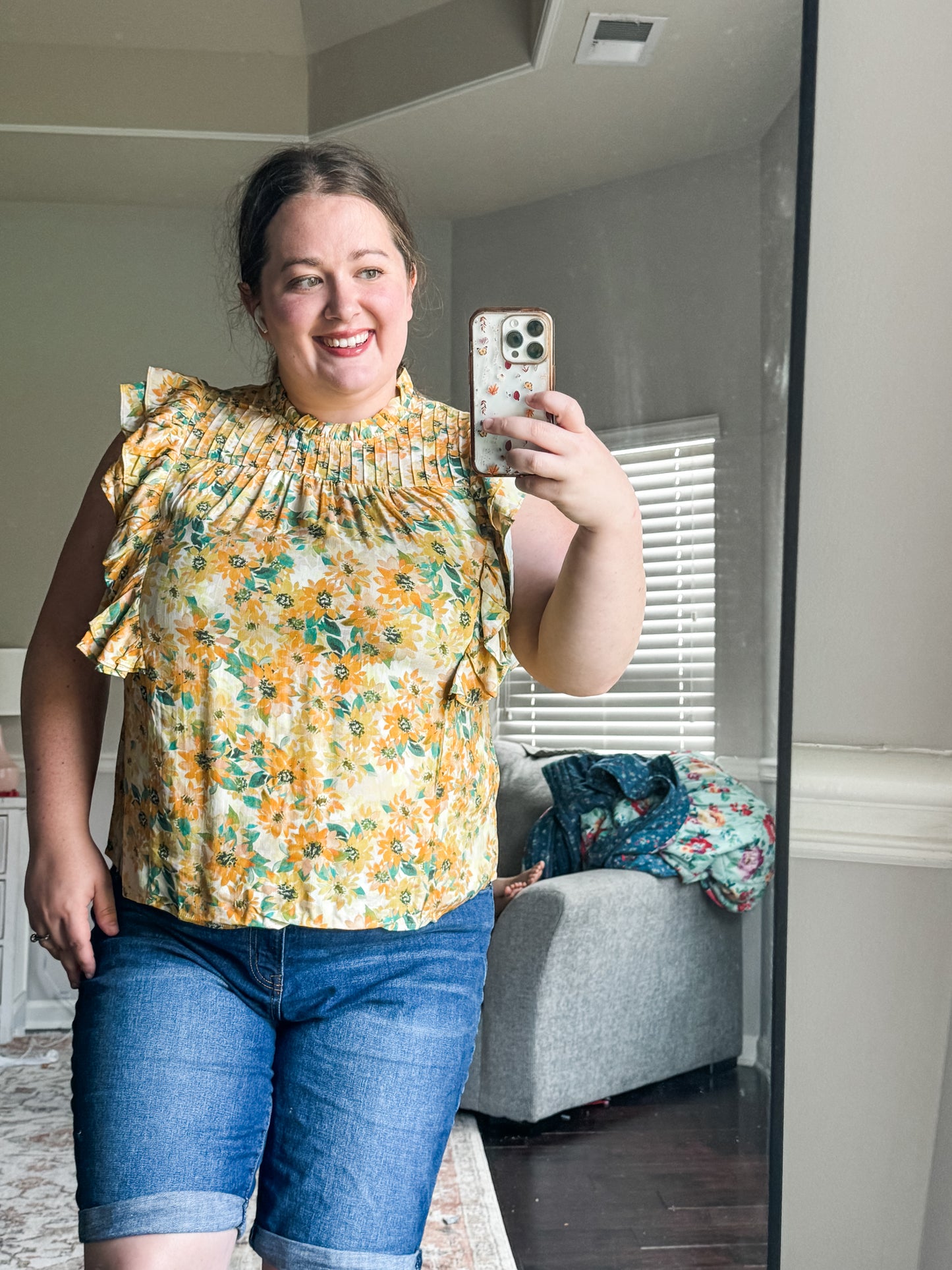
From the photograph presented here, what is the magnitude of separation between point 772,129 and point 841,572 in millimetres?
542

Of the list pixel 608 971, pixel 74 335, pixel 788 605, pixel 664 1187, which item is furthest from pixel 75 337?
pixel 664 1187

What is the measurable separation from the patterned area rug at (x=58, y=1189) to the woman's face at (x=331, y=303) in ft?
3.11

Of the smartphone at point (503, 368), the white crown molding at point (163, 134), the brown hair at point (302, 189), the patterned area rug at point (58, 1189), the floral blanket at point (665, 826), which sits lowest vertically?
the patterned area rug at point (58, 1189)

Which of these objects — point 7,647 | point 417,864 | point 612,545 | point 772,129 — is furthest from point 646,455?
point 7,647

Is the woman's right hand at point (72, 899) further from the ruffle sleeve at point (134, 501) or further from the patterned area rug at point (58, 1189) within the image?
the patterned area rug at point (58, 1189)

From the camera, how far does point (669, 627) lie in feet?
4.42

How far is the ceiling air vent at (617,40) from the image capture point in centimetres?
132

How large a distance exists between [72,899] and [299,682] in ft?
0.83

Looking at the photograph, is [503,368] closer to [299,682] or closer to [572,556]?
[572,556]

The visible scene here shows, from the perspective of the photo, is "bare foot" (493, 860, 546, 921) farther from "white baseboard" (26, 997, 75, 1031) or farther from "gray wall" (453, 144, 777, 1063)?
"white baseboard" (26, 997, 75, 1031)

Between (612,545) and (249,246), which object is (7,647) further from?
(612,545)

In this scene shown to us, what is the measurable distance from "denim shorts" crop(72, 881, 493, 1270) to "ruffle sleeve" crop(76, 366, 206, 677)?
0.69ft

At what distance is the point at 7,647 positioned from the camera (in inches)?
53.3

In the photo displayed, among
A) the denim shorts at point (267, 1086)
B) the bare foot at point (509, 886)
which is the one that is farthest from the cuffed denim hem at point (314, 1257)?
the bare foot at point (509, 886)
